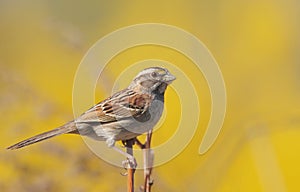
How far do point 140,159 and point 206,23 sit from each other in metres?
5.64

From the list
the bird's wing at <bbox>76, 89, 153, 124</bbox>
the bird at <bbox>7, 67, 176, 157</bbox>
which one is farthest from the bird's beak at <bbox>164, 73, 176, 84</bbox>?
the bird's wing at <bbox>76, 89, 153, 124</bbox>

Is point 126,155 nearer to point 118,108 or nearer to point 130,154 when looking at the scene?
point 130,154

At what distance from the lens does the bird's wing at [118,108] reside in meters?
2.68

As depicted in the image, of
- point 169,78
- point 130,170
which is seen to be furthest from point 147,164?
point 169,78

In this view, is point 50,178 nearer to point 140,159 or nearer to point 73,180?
point 73,180

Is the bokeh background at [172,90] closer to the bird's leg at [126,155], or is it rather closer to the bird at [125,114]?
the bird at [125,114]

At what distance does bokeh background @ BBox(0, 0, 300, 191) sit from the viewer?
2.86 metres

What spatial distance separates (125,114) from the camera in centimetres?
274

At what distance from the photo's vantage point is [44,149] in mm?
2875

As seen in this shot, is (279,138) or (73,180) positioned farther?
(279,138)

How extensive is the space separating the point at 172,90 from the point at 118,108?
34.4 inches

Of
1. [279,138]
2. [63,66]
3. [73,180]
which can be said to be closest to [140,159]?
[73,180]

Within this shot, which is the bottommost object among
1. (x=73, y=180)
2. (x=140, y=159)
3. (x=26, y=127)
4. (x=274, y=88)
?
(x=140, y=159)

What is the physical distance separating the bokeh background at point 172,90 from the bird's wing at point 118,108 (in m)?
0.04
